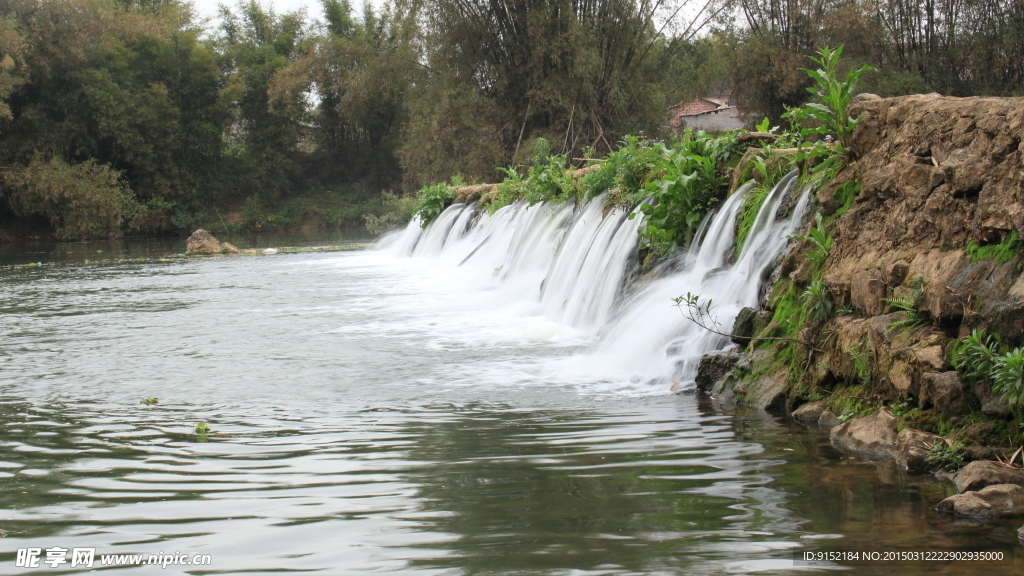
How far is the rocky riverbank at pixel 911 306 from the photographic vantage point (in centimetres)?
361

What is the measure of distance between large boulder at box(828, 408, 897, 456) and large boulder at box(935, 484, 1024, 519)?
2.40 feet

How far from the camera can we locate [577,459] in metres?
3.89

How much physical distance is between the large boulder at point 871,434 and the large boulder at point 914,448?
6cm

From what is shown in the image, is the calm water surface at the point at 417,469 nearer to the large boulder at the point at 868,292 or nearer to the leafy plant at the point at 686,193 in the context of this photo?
the large boulder at the point at 868,292

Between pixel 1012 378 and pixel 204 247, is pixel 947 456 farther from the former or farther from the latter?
pixel 204 247

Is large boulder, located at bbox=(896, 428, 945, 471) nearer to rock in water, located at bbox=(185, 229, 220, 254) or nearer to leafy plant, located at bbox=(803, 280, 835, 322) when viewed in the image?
leafy plant, located at bbox=(803, 280, 835, 322)

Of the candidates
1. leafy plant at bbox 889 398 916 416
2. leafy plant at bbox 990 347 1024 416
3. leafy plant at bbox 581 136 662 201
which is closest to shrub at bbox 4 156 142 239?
leafy plant at bbox 581 136 662 201

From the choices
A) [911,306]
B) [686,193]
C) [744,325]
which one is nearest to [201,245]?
[686,193]

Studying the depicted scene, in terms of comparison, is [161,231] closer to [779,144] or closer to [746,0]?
[746,0]

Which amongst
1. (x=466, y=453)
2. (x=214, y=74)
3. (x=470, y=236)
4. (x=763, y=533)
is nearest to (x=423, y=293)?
(x=470, y=236)

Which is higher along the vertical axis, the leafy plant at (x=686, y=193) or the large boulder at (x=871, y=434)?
the leafy plant at (x=686, y=193)

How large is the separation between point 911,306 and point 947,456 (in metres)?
0.96

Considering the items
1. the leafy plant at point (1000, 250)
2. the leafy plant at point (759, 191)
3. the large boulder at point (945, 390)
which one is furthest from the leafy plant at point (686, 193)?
the large boulder at point (945, 390)

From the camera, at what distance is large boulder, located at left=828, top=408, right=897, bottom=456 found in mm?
3846
